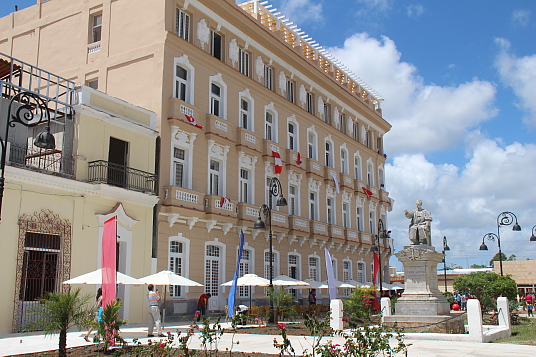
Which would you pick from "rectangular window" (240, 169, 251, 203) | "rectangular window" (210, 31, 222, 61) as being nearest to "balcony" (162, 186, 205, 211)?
"rectangular window" (240, 169, 251, 203)

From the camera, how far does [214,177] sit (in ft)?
87.8

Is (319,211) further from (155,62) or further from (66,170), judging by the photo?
(66,170)

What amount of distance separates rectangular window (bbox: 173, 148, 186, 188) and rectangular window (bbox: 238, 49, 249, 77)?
6.93 meters

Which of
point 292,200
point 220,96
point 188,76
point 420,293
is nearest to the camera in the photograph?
point 420,293

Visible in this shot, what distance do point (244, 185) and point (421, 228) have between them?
11.2 metres

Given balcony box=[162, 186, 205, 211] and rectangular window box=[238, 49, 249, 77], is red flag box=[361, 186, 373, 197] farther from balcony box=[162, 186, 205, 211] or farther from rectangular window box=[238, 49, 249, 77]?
balcony box=[162, 186, 205, 211]

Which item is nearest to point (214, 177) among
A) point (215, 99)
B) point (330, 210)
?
point (215, 99)

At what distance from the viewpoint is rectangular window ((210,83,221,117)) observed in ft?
89.4

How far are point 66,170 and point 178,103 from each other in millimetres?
6265

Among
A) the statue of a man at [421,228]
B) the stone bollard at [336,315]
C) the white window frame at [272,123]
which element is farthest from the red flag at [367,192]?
the stone bollard at [336,315]

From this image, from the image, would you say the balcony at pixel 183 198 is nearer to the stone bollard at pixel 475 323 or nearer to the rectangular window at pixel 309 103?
the stone bollard at pixel 475 323

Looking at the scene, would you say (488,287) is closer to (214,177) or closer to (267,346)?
(214,177)

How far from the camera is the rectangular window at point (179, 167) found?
24.6 m

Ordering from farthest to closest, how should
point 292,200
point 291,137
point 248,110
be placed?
1. point 291,137
2. point 292,200
3. point 248,110
